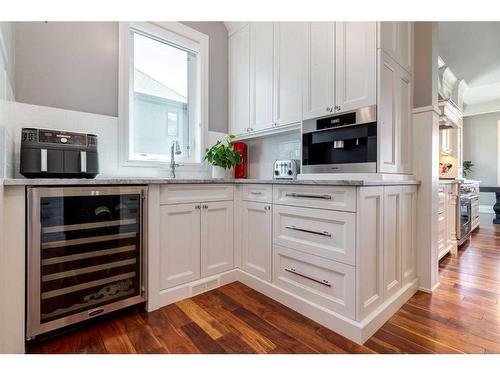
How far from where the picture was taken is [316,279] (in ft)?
5.22

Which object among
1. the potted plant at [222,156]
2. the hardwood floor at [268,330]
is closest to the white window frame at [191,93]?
the potted plant at [222,156]

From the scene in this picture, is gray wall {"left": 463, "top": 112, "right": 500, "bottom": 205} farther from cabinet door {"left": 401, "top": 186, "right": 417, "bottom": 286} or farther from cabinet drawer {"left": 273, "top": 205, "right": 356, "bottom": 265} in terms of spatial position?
cabinet drawer {"left": 273, "top": 205, "right": 356, "bottom": 265}

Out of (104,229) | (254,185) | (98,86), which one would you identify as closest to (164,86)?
(98,86)

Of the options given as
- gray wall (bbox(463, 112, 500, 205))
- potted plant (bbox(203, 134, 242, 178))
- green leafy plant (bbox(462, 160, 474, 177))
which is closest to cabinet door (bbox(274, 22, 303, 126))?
potted plant (bbox(203, 134, 242, 178))

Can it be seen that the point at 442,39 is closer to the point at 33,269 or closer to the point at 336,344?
the point at 336,344

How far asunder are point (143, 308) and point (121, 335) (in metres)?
0.29

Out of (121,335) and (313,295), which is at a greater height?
(313,295)

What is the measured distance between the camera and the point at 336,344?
134cm

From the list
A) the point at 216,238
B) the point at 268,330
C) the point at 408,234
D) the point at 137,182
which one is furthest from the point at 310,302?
the point at 137,182

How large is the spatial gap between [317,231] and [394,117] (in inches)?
38.8

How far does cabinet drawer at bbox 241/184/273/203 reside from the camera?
6.26 feet

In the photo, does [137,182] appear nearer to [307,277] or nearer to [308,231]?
[308,231]

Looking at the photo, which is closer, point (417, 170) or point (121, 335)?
point (121, 335)

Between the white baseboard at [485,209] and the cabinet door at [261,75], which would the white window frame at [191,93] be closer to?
the cabinet door at [261,75]
